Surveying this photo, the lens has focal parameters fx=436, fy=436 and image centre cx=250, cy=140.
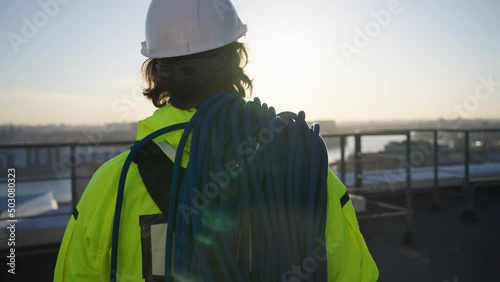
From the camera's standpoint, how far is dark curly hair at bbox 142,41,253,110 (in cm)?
112

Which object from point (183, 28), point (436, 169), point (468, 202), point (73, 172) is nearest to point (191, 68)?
point (183, 28)

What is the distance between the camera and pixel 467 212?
579cm

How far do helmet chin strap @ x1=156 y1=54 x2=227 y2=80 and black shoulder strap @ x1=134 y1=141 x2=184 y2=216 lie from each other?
213mm

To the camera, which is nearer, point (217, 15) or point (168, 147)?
point (168, 147)

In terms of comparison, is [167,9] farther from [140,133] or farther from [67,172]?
[67,172]

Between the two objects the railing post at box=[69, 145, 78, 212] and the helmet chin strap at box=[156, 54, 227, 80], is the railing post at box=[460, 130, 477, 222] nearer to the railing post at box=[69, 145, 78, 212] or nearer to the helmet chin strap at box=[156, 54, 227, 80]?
the railing post at box=[69, 145, 78, 212]

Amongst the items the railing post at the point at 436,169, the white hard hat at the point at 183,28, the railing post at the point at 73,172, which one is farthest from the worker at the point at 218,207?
the railing post at the point at 436,169

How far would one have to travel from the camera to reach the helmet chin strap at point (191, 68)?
114cm

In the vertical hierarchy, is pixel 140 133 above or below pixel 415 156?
above

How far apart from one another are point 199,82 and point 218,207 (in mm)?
337

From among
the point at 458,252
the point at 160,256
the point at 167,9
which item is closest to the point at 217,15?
the point at 167,9

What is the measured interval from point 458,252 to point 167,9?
13.9 ft

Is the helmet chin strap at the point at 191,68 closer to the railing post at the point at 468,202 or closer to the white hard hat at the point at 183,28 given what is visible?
the white hard hat at the point at 183,28

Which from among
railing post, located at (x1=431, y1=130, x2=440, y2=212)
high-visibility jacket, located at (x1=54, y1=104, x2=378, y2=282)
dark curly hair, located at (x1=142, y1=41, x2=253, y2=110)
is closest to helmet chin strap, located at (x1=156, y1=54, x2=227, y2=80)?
dark curly hair, located at (x1=142, y1=41, x2=253, y2=110)
